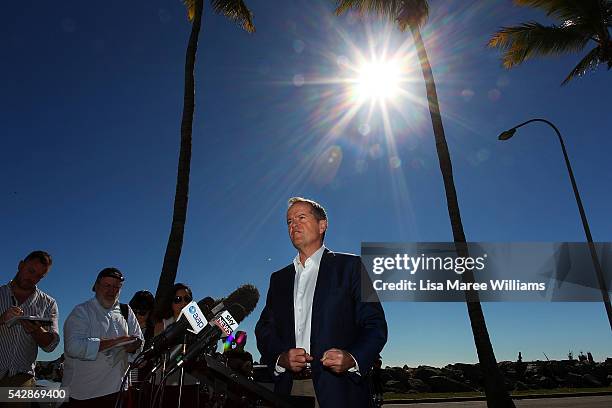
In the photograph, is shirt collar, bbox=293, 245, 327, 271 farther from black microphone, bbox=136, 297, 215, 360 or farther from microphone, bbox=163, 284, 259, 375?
black microphone, bbox=136, 297, 215, 360

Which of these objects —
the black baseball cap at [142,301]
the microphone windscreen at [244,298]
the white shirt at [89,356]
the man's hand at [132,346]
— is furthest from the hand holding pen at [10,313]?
the microphone windscreen at [244,298]

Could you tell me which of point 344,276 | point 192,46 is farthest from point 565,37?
point 344,276

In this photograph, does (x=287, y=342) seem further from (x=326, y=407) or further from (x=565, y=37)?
(x=565, y=37)

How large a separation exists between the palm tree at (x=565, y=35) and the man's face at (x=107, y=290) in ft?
58.2

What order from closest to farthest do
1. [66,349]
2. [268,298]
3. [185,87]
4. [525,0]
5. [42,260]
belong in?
1. [268,298]
2. [66,349]
3. [42,260]
4. [185,87]
5. [525,0]

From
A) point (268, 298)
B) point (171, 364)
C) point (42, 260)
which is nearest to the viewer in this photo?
point (171, 364)

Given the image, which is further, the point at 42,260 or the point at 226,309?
the point at 42,260

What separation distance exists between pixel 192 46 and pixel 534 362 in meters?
28.8

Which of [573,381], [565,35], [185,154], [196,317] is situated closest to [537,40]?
[565,35]

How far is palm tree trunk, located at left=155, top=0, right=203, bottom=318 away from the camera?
1061 cm

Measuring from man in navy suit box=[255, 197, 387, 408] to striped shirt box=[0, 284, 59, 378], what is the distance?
314 centimetres

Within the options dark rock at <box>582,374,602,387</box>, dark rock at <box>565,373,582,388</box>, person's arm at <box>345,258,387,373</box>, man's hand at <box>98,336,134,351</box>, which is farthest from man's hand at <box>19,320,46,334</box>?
dark rock at <box>582,374,602,387</box>

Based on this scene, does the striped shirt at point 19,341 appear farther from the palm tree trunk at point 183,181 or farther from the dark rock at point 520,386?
the dark rock at point 520,386

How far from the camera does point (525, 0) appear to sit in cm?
1803
